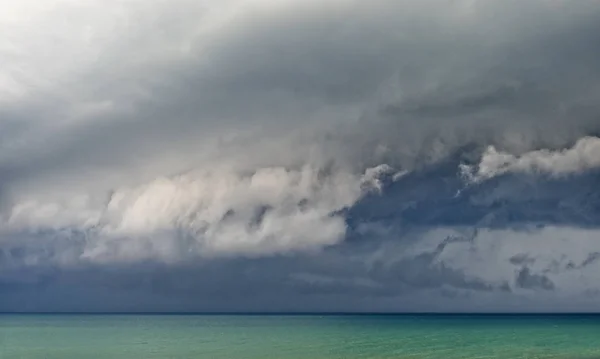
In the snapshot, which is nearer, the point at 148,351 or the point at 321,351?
the point at 321,351

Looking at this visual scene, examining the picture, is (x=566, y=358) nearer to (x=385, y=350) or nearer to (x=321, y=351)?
(x=385, y=350)

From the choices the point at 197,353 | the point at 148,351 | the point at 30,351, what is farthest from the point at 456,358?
the point at 30,351

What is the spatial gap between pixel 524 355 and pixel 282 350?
24.0 m

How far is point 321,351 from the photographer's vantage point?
6369cm

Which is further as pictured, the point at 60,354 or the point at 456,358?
the point at 60,354

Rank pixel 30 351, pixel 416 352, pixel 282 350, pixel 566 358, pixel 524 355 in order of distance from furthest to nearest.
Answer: pixel 30 351 → pixel 282 350 → pixel 416 352 → pixel 524 355 → pixel 566 358

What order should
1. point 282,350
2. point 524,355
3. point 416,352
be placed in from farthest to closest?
point 282,350, point 416,352, point 524,355

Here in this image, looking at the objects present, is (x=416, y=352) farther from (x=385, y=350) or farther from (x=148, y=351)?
(x=148, y=351)

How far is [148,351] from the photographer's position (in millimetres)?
71125

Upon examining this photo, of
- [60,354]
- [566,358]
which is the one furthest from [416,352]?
[60,354]

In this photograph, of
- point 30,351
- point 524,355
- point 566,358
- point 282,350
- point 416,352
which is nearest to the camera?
point 566,358

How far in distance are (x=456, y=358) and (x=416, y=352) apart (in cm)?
612

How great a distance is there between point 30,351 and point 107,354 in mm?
11097

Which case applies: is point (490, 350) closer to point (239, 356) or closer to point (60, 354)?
point (239, 356)
